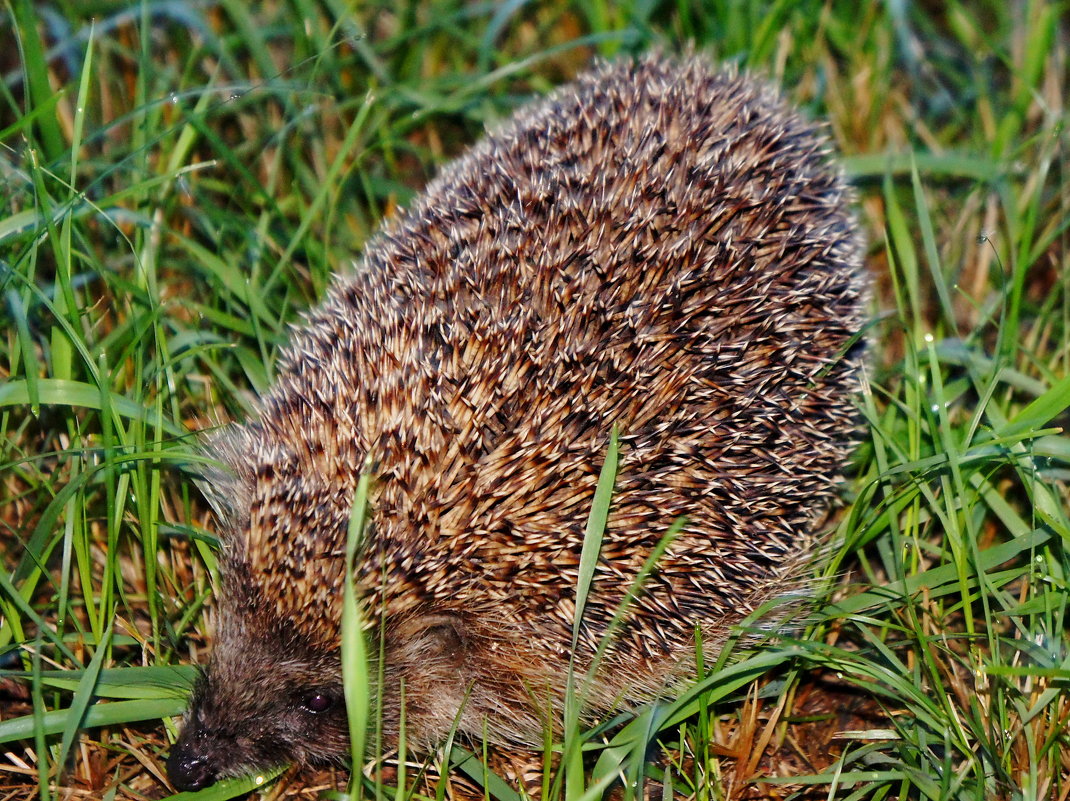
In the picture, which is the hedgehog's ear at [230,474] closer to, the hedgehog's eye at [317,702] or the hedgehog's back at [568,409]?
the hedgehog's back at [568,409]

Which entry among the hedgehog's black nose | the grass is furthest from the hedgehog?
the grass

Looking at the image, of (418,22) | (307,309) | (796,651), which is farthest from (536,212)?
(418,22)

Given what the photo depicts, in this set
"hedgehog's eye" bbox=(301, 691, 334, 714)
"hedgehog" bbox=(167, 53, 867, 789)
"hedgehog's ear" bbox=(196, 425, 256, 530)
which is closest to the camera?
"hedgehog" bbox=(167, 53, 867, 789)

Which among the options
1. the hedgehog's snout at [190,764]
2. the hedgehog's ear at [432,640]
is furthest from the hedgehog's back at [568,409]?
the hedgehog's snout at [190,764]

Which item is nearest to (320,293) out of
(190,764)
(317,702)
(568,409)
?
(568,409)

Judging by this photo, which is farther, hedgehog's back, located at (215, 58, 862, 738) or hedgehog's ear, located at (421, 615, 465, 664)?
hedgehog's ear, located at (421, 615, 465, 664)

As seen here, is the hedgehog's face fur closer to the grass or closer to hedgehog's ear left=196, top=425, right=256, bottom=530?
the grass
